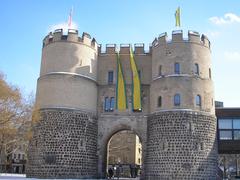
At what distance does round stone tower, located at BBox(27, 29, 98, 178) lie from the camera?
1299 inches

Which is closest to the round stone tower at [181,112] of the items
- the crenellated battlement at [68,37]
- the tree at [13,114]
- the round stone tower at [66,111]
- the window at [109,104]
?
the window at [109,104]

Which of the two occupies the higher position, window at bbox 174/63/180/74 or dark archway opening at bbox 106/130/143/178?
window at bbox 174/63/180/74

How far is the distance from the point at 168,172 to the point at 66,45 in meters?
15.7

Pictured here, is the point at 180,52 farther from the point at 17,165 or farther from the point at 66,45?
the point at 17,165

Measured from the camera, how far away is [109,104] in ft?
124

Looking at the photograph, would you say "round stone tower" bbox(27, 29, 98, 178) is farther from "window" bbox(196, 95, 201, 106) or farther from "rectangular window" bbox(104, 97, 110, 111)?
"window" bbox(196, 95, 201, 106)

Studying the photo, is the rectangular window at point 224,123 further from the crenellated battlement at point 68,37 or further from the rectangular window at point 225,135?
the crenellated battlement at point 68,37

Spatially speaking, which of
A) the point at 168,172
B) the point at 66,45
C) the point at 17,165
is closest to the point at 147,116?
the point at 168,172

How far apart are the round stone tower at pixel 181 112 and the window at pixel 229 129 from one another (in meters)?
2.85

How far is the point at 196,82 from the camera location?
34094 mm

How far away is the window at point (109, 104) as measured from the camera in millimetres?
37581

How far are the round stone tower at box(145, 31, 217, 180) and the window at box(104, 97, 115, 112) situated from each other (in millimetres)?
4399

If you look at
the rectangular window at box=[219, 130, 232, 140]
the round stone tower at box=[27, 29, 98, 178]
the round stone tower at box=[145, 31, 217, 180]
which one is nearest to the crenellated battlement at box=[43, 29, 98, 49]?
the round stone tower at box=[27, 29, 98, 178]

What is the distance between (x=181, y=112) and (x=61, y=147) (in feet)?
37.8
